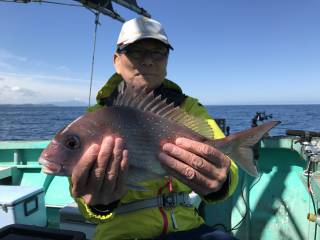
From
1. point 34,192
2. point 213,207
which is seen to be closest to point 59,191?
point 34,192

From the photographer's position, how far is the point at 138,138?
2.12 m

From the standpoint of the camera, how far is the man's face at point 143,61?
10.1 feet

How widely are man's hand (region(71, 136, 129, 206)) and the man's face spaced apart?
1177mm

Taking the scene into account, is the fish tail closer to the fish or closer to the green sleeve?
the fish

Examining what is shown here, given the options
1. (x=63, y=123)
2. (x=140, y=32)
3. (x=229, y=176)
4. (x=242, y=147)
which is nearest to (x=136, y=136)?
(x=242, y=147)

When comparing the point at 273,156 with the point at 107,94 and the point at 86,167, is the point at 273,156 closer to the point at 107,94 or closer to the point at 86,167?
the point at 107,94

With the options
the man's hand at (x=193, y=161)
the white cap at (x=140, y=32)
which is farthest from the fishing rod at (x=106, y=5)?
the man's hand at (x=193, y=161)

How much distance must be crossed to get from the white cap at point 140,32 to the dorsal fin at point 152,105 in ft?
2.75

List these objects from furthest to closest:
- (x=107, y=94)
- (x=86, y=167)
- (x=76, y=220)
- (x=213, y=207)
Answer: (x=213, y=207)
(x=76, y=220)
(x=107, y=94)
(x=86, y=167)

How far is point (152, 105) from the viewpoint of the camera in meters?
2.33

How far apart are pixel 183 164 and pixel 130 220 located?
0.89 m

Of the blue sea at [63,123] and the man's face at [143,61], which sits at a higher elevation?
the man's face at [143,61]

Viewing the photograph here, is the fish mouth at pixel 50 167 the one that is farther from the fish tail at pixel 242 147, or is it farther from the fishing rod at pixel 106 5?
the fishing rod at pixel 106 5

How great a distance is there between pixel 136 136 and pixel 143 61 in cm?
116
